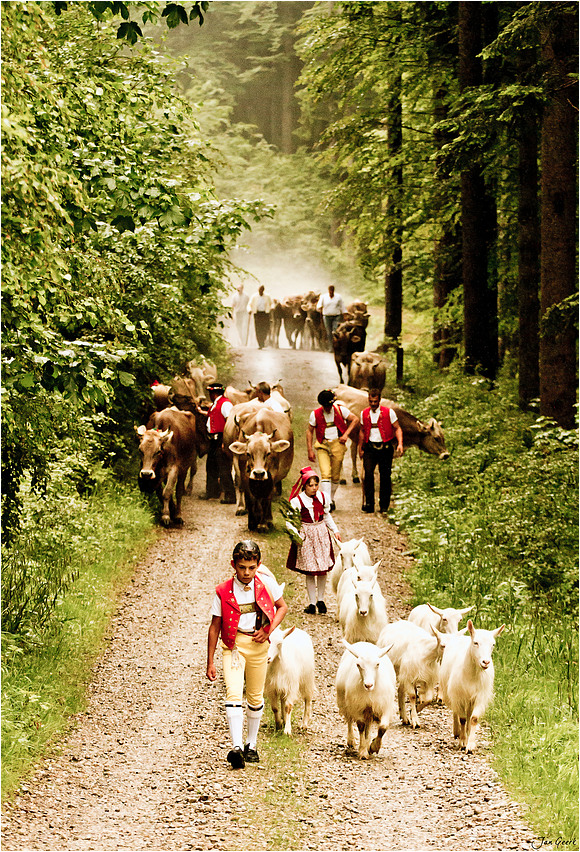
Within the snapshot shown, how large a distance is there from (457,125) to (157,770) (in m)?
10.9

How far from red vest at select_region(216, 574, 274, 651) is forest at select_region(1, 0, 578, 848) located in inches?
72.7

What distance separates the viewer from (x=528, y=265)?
1831 cm

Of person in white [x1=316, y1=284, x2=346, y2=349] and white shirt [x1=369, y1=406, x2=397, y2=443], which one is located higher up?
person in white [x1=316, y1=284, x2=346, y2=349]

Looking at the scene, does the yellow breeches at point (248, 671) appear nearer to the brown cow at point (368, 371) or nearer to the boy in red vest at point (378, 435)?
the boy in red vest at point (378, 435)

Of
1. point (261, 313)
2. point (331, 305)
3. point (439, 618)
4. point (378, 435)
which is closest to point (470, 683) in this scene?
point (439, 618)

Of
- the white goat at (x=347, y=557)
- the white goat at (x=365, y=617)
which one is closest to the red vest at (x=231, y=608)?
the white goat at (x=365, y=617)

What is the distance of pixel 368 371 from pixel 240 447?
32.8ft

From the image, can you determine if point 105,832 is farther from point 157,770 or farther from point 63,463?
point 63,463

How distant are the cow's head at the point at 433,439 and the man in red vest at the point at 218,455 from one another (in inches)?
144

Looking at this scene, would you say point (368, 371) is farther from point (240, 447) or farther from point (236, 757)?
point (236, 757)

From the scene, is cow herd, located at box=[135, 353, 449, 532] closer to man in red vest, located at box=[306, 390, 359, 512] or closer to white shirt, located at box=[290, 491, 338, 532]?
Result: man in red vest, located at box=[306, 390, 359, 512]

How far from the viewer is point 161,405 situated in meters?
19.5

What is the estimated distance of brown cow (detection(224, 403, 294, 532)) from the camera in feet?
49.6

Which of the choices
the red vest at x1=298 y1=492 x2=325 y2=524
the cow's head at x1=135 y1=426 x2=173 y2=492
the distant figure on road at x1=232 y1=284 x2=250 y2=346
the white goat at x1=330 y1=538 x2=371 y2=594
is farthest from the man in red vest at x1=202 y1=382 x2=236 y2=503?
the distant figure on road at x1=232 y1=284 x2=250 y2=346
